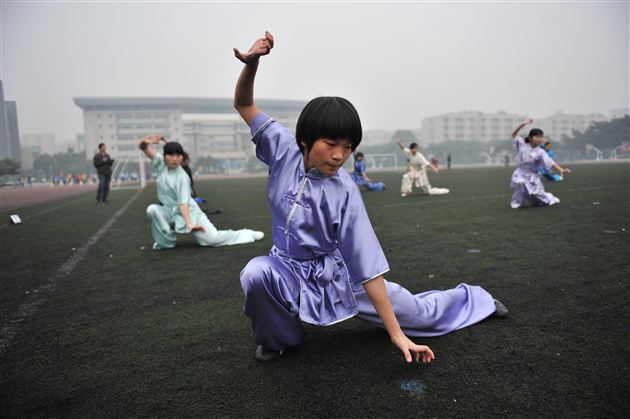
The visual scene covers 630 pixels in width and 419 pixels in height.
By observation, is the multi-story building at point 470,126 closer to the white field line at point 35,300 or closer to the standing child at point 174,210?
the standing child at point 174,210

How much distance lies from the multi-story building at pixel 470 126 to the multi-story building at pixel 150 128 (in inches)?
2329

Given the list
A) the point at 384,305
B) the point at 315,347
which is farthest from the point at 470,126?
the point at 384,305

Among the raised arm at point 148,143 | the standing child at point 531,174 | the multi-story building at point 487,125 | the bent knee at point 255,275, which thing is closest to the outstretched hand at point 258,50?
the bent knee at point 255,275

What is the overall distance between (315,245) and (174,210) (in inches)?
164

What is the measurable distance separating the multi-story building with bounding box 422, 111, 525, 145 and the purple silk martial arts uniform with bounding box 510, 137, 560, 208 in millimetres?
123463

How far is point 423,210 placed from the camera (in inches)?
347

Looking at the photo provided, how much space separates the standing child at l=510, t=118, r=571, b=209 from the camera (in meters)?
8.48

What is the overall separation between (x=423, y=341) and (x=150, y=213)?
14.2 ft

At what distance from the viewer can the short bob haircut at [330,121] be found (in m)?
1.91

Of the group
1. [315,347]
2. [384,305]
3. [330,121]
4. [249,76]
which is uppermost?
[249,76]

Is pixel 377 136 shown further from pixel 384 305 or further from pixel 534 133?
pixel 384 305

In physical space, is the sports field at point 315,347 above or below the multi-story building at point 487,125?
below

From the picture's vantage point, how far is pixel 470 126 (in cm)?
12800

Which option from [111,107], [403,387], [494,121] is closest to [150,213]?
[403,387]
